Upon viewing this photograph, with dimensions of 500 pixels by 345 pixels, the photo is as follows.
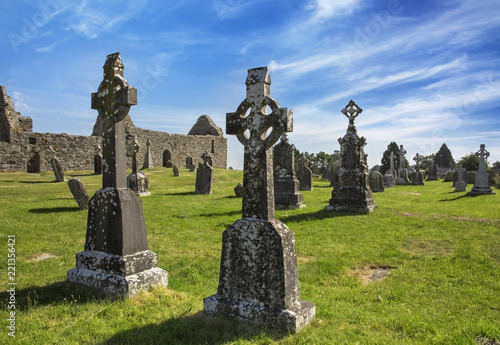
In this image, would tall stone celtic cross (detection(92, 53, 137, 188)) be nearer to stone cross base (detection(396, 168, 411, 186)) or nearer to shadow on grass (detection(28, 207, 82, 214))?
shadow on grass (detection(28, 207, 82, 214))

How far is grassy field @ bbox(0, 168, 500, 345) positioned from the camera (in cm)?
348

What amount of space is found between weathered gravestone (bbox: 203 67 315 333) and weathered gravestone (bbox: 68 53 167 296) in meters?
1.20

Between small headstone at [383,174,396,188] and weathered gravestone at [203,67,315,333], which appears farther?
small headstone at [383,174,396,188]

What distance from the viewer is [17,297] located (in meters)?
4.29

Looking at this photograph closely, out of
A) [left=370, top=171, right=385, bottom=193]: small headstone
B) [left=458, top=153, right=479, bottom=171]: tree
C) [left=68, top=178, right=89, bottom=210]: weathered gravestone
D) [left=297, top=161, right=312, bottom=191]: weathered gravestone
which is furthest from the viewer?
[left=458, top=153, right=479, bottom=171]: tree

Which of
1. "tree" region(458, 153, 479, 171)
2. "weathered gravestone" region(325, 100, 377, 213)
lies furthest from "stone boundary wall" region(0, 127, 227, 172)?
"tree" region(458, 153, 479, 171)

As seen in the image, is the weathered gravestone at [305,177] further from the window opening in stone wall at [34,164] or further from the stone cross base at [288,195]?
the window opening in stone wall at [34,164]

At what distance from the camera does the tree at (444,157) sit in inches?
2395

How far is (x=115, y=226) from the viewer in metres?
4.61

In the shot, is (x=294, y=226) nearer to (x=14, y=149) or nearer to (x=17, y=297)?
(x=17, y=297)

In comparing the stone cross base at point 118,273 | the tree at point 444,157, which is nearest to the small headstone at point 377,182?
the stone cross base at point 118,273

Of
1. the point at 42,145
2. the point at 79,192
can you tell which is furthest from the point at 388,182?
the point at 42,145

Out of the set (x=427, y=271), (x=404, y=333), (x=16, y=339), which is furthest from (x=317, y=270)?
(x=16, y=339)

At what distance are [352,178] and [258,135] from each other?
9.08 meters
